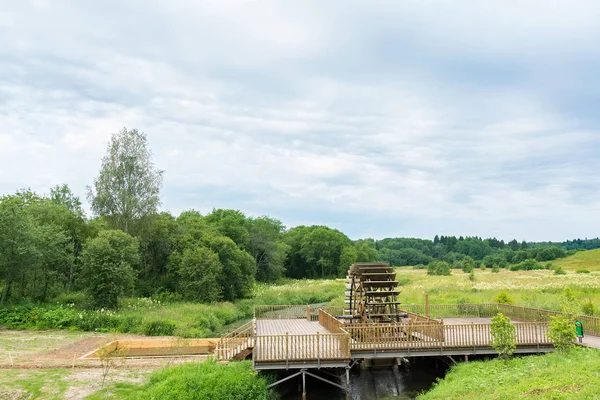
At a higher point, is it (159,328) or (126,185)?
(126,185)

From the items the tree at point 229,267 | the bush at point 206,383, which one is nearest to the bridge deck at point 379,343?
the bush at point 206,383

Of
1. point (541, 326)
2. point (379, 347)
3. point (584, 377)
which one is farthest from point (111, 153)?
point (584, 377)

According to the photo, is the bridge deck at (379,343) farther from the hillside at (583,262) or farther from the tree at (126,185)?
the hillside at (583,262)

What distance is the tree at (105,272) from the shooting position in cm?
3303

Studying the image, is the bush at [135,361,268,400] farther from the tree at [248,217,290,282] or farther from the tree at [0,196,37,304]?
the tree at [248,217,290,282]

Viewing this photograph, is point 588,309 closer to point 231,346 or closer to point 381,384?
point 381,384

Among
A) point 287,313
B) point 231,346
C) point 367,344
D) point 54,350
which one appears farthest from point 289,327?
point 287,313

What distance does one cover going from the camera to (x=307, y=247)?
327 ft

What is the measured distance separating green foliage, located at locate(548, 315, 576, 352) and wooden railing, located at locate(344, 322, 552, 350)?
1007 mm

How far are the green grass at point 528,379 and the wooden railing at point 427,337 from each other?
1072mm

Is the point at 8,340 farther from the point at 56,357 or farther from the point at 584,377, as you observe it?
the point at 584,377

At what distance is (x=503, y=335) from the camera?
17719 mm

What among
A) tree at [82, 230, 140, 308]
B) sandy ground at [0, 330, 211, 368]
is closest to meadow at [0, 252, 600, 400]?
sandy ground at [0, 330, 211, 368]

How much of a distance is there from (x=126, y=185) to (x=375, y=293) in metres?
28.0
